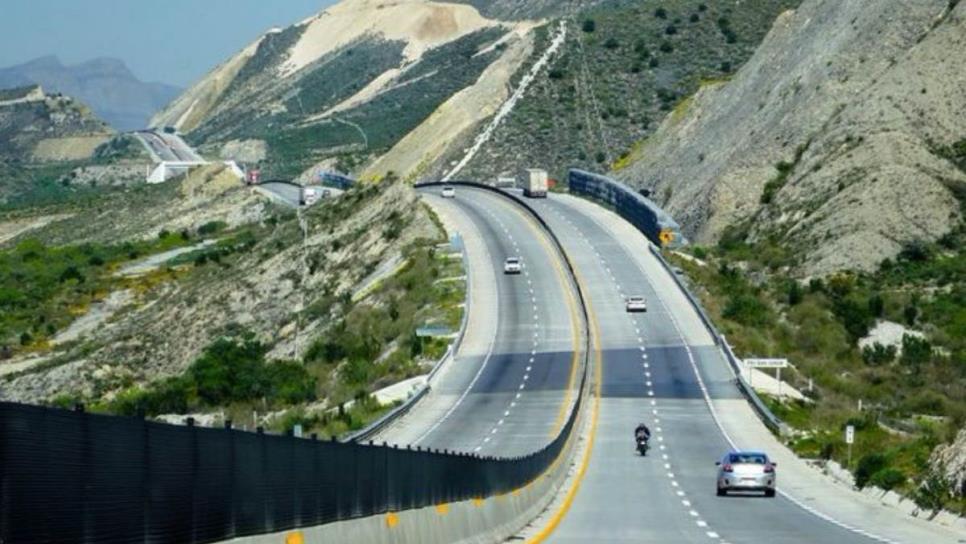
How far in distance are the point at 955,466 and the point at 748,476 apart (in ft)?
27.7

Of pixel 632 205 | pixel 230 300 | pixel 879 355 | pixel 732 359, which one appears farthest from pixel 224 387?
pixel 632 205

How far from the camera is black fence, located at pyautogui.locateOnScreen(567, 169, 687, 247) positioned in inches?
4358

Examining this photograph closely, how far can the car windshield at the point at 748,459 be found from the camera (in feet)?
149

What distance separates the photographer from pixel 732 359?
79.7 m

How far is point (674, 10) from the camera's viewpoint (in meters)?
196

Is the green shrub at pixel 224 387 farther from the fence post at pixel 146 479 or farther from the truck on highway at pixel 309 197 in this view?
the fence post at pixel 146 479

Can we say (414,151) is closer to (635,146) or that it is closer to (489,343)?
(635,146)

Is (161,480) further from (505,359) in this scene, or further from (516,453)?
(505,359)

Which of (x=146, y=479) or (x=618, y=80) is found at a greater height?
(x=618, y=80)

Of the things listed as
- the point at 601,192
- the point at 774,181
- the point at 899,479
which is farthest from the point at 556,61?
the point at 899,479

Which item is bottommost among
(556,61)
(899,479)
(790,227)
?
(899,479)

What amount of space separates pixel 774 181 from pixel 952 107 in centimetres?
1157

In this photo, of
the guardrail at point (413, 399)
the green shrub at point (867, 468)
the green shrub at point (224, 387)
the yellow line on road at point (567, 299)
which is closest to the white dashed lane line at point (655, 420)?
the yellow line on road at point (567, 299)

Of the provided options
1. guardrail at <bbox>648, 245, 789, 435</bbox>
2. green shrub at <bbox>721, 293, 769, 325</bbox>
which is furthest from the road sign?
green shrub at <bbox>721, 293, 769, 325</bbox>
